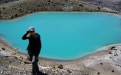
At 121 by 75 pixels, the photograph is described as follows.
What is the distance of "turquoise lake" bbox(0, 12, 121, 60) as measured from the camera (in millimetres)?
31359

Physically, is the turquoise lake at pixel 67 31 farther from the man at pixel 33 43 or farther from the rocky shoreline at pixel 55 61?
the man at pixel 33 43

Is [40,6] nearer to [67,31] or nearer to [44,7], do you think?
[44,7]

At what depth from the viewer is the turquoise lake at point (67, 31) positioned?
3136 cm

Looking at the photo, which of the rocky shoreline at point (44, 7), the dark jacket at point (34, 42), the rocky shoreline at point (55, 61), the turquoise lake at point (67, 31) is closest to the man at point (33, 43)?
the dark jacket at point (34, 42)

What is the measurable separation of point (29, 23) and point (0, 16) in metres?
7.45

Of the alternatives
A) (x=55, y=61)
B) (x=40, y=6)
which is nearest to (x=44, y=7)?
(x=40, y=6)

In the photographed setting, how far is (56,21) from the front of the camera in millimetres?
44531

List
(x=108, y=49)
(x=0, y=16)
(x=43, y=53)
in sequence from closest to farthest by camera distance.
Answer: (x=43, y=53), (x=108, y=49), (x=0, y=16)

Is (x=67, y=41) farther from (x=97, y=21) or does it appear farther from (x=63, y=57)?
(x=97, y=21)

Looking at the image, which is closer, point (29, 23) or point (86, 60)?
point (86, 60)

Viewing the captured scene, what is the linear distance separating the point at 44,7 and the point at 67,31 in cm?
1677

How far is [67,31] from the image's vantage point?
39250 millimetres

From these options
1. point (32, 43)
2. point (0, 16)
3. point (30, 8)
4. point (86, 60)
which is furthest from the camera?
point (30, 8)

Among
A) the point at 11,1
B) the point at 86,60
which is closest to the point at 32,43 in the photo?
the point at 86,60
